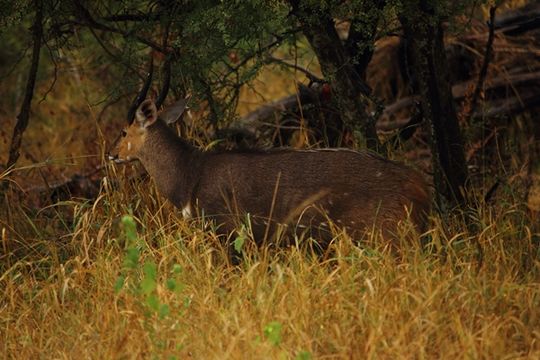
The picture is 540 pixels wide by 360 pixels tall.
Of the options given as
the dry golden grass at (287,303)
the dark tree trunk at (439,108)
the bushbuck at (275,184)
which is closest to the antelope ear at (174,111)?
the bushbuck at (275,184)

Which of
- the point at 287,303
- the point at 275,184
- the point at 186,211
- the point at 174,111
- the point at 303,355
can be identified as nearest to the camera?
the point at 303,355

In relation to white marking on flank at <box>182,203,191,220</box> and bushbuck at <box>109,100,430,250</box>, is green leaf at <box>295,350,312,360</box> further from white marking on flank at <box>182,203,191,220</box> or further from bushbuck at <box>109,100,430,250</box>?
white marking on flank at <box>182,203,191,220</box>

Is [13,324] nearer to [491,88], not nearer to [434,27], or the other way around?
[434,27]

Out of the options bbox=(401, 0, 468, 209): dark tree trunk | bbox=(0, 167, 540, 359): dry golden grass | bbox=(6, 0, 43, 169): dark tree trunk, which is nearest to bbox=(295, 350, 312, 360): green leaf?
bbox=(0, 167, 540, 359): dry golden grass

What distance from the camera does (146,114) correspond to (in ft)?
24.2

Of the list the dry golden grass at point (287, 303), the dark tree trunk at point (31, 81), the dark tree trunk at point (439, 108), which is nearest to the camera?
the dry golden grass at point (287, 303)

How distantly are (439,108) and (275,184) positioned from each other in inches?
49.4

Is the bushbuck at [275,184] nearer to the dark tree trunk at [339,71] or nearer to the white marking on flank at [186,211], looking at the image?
the white marking on flank at [186,211]

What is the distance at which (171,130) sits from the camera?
743 centimetres

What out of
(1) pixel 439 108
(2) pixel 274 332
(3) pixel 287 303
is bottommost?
(3) pixel 287 303

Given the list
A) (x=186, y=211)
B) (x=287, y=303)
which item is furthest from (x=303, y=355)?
(x=186, y=211)

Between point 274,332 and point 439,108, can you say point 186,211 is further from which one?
point 274,332

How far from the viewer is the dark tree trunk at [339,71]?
23.8ft

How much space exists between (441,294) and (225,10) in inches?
93.4
